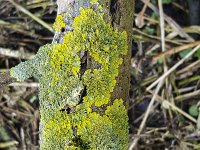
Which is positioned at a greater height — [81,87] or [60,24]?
[60,24]

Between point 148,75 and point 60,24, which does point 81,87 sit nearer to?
point 60,24

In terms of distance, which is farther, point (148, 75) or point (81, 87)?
point (148, 75)

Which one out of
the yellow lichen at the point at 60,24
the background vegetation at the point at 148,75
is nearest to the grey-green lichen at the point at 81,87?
the yellow lichen at the point at 60,24


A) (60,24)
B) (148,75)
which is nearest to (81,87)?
(60,24)

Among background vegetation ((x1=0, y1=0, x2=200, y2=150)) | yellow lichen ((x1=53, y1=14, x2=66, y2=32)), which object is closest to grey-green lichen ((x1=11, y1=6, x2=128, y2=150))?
yellow lichen ((x1=53, y1=14, x2=66, y2=32))

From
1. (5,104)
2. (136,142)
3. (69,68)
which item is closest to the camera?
(69,68)

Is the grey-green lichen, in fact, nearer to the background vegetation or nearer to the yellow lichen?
Answer: the yellow lichen

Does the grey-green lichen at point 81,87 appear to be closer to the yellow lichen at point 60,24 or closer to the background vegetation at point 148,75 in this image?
the yellow lichen at point 60,24

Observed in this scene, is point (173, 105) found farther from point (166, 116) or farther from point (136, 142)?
point (136, 142)

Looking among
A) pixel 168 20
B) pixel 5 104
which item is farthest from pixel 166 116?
pixel 5 104
